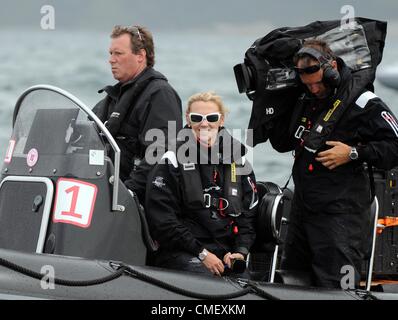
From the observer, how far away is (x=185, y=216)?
4316 mm

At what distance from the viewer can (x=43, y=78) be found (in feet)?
113

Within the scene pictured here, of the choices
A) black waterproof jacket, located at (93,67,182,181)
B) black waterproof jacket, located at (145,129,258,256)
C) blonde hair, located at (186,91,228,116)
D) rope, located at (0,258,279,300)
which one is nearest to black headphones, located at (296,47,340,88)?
blonde hair, located at (186,91,228,116)

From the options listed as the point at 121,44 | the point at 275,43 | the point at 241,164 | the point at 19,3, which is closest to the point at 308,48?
the point at 275,43

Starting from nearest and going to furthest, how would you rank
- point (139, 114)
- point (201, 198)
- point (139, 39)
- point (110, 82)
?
1. point (201, 198)
2. point (139, 114)
3. point (139, 39)
4. point (110, 82)

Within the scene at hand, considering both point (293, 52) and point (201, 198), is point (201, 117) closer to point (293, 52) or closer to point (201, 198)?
point (201, 198)

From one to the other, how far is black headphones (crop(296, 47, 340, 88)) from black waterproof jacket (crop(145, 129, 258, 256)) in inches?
22.1

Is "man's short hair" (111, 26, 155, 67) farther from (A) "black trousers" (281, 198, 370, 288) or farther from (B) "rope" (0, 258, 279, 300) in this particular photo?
(B) "rope" (0, 258, 279, 300)

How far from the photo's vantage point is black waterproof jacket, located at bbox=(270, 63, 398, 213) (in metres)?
4.33

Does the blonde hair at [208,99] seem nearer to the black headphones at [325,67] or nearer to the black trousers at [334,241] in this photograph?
the black headphones at [325,67]

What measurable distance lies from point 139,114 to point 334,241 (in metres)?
1.10

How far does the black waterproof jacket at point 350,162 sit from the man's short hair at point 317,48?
0.28ft

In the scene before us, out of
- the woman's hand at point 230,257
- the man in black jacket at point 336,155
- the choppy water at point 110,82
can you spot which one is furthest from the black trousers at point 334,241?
the choppy water at point 110,82

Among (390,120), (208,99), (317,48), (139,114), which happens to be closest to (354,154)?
(390,120)

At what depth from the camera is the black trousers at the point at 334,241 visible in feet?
14.4
